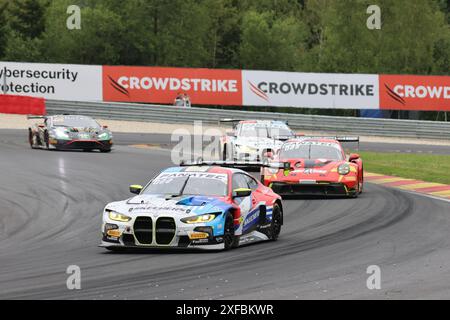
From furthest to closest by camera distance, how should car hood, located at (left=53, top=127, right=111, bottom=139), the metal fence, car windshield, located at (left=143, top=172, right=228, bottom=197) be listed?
the metal fence, car hood, located at (left=53, top=127, right=111, bottom=139), car windshield, located at (left=143, top=172, right=228, bottom=197)

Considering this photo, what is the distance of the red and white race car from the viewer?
2178 cm

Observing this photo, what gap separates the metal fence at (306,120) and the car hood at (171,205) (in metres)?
29.7

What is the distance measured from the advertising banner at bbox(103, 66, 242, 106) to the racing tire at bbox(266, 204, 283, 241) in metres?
30.0

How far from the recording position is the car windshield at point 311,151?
22.7m

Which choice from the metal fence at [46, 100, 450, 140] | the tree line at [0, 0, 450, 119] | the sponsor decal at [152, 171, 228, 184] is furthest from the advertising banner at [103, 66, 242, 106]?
the sponsor decal at [152, 171, 228, 184]

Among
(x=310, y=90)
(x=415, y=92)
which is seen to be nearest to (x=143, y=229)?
(x=310, y=90)

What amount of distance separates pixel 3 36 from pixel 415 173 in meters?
45.2

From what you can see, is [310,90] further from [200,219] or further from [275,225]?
[200,219]

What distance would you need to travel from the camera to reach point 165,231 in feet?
46.5

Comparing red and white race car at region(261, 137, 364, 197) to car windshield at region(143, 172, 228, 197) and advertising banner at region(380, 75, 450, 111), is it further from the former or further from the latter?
advertising banner at region(380, 75, 450, 111)

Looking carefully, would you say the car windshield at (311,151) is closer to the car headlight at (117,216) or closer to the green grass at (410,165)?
the green grass at (410,165)
